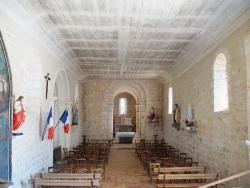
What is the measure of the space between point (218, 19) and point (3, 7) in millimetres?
4886

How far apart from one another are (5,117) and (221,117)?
5.51 metres

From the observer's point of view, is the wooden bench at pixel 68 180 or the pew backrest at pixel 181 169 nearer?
the wooden bench at pixel 68 180

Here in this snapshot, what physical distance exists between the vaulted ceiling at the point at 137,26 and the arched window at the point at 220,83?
58cm

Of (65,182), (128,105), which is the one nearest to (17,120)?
(65,182)

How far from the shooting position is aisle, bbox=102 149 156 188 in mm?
8906

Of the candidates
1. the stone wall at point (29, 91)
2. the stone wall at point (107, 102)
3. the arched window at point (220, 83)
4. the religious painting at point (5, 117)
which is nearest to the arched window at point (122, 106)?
the stone wall at point (107, 102)

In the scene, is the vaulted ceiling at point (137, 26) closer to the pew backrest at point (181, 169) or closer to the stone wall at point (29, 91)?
the stone wall at point (29, 91)

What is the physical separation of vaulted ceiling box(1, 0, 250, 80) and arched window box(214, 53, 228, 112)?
0.58m

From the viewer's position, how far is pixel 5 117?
18.2ft

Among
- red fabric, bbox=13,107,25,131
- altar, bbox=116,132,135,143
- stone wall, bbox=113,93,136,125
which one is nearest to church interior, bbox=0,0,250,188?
red fabric, bbox=13,107,25,131

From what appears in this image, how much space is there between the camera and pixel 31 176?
293 inches

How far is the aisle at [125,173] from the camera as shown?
8.91 meters

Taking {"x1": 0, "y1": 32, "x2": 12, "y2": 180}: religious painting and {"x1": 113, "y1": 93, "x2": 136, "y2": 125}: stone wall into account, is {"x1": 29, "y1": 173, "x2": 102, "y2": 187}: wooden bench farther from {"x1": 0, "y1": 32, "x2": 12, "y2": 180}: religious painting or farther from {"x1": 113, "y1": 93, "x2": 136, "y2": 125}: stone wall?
{"x1": 113, "y1": 93, "x2": 136, "y2": 125}: stone wall

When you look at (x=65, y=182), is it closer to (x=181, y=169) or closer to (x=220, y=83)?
(x=181, y=169)
